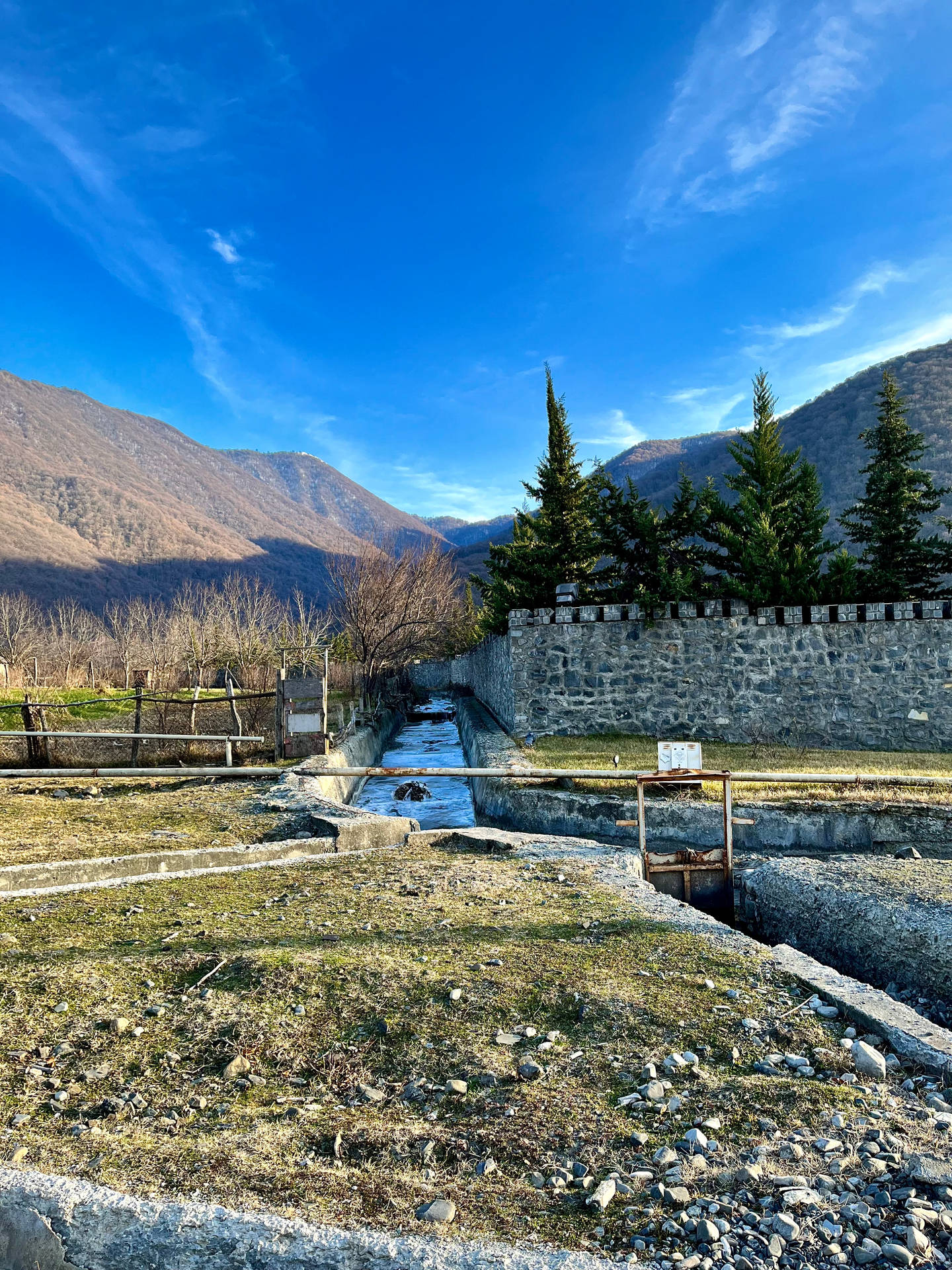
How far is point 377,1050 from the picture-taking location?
3244mm

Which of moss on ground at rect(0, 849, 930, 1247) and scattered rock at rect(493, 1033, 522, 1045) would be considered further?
scattered rock at rect(493, 1033, 522, 1045)

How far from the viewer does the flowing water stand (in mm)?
13398

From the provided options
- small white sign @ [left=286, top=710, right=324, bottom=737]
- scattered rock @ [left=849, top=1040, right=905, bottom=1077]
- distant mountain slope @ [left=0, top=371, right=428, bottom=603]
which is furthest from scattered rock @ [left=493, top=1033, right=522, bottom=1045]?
distant mountain slope @ [left=0, top=371, right=428, bottom=603]

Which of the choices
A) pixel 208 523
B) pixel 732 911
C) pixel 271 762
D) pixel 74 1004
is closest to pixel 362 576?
pixel 271 762

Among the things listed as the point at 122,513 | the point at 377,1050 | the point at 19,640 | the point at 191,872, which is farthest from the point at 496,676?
the point at 122,513

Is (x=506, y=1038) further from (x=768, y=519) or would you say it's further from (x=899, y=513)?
(x=899, y=513)

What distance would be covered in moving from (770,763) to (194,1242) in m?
11.4

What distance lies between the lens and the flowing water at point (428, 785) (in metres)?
13.4

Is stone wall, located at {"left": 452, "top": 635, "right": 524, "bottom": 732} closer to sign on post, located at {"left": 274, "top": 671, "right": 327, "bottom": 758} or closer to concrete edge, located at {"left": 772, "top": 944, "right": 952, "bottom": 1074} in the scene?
sign on post, located at {"left": 274, "top": 671, "right": 327, "bottom": 758}

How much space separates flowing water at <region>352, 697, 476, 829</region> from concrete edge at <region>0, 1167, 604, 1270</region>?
254 inches

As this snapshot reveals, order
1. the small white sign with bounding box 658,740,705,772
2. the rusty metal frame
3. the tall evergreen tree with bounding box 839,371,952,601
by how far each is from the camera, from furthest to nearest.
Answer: the tall evergreen tree with bounding box 839,371,952,601 → the small white sign with bounding box 658,740,705,772 → the rusty metal frame

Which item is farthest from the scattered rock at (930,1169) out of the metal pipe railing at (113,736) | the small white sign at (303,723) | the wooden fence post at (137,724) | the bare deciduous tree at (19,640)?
the bare deciduous tree at (19,640)

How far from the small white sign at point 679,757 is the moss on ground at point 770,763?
225 cm

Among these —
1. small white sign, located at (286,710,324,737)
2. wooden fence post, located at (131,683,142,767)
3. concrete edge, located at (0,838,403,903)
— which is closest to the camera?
concrete edge, located at (0,838,403,903)
